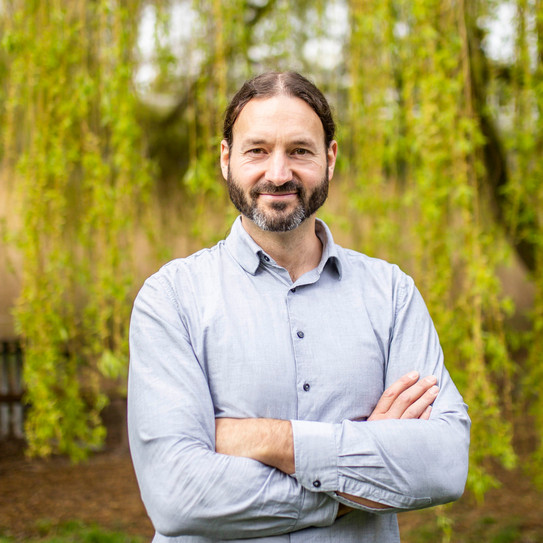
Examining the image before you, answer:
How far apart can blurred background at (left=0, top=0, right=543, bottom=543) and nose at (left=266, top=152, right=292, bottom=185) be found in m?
1.04

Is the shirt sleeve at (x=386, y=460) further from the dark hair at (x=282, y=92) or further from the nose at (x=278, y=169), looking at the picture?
the dark hair at (x=282, y=92)

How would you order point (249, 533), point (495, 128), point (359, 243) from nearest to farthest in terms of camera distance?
point (249, 533) → point (359, 243) → point (495, 128)

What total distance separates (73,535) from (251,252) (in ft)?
8.25

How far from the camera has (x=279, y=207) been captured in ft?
4.41

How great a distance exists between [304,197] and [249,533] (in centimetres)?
65

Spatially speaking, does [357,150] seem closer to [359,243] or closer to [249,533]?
[359,243]

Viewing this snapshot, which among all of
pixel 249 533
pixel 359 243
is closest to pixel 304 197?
pixel 249 533

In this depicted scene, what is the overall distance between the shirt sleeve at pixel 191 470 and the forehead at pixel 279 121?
424 mm

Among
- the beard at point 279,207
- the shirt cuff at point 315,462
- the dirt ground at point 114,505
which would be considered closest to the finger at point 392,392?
the shirt cuff at point 315,462

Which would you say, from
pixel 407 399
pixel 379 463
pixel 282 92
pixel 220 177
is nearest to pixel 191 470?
pixel 379 463

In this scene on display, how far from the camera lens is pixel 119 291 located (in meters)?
2.54

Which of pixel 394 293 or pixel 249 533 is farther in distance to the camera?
pixel 394 293

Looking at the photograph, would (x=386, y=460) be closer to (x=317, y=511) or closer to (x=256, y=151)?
(x=317, y=511)

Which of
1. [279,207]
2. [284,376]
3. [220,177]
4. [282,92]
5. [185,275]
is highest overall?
[282,92]
